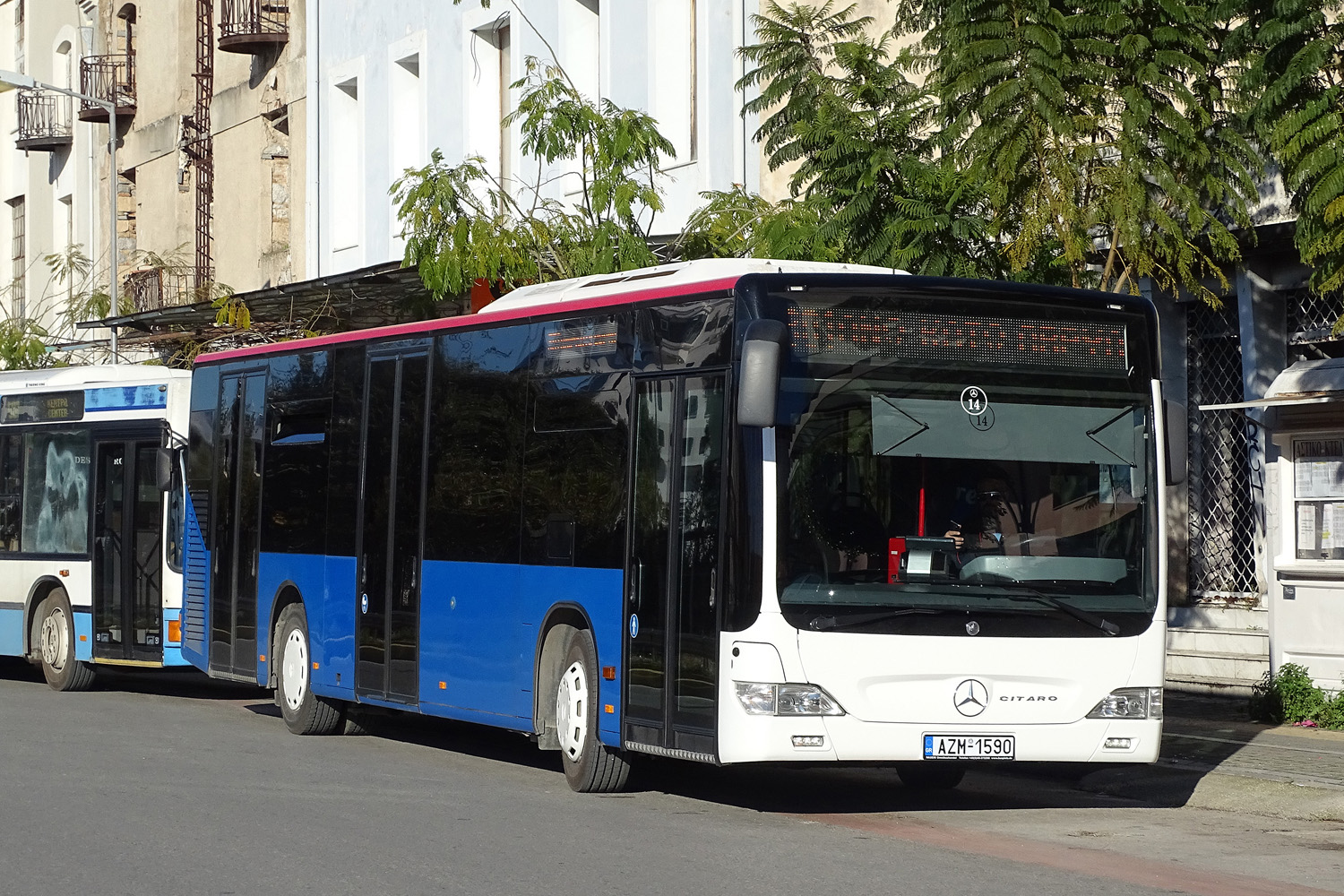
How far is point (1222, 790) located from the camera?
40.8 ft

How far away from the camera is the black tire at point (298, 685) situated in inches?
615

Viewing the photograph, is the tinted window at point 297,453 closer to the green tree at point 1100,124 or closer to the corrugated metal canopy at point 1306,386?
the green tree at point 1100,124

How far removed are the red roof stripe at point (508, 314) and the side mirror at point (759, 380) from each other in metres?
0.69

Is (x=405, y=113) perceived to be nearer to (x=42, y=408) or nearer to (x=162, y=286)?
(x=162, y=286)

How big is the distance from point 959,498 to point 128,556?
10.5 m

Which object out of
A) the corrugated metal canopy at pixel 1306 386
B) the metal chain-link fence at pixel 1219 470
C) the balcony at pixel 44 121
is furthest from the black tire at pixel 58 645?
the balcony at pixel 44 121

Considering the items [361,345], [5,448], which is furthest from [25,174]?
[361,345]

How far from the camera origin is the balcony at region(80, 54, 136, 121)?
126ft

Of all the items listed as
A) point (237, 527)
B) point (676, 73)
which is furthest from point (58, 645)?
point (676, 73)

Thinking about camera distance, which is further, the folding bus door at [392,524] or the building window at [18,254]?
the building window at [18,254]

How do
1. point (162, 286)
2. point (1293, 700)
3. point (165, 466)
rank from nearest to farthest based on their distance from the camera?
point (1293, 700) → point (165, 466) → point (162, 286)

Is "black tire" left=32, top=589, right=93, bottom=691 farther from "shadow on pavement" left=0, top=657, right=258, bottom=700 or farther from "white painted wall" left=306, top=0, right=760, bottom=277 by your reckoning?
"white painted wall" left=306, top=0, right=760, bottom=277

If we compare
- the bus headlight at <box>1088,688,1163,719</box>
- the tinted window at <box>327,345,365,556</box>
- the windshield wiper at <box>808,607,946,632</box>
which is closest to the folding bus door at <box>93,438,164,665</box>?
the tinted window at <box>327,345,365,556</box>

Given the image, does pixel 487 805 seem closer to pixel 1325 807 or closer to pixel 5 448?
pixel 1325 807
